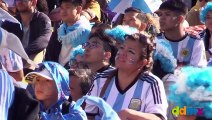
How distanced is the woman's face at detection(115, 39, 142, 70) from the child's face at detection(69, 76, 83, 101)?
2.78 ft

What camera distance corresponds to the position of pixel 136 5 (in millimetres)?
7895

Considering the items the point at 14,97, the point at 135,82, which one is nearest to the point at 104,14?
the point at 135,82

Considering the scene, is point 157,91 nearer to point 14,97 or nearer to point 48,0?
point 14,97

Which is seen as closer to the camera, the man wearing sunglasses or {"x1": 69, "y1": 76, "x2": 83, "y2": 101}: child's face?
{"x1": 69, "y1": 76, "x2": 83, "y2": 101}: child's face

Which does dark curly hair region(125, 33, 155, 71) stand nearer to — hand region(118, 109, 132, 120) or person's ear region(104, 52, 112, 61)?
hand region(118, 109, 132, 120)

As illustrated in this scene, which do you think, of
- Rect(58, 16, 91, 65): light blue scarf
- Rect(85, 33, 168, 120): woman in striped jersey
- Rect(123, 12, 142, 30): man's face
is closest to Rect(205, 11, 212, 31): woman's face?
Rect(123, 12, 142, 30): man's face

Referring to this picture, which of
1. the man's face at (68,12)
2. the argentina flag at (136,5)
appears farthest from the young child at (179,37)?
the man's face at (68,12)

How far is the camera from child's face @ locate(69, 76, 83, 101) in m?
6.11

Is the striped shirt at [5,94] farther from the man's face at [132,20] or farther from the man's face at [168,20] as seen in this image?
the man's face at [132,20]

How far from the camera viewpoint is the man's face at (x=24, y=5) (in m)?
8.47

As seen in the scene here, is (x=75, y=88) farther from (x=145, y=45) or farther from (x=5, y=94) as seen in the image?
(x=5, y=94)

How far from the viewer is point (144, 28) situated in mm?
7742

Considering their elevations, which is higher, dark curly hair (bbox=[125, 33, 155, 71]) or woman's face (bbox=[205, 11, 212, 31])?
dark curly hair (bbox=[125, 33, 155, 71])

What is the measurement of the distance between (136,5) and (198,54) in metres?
1.17
